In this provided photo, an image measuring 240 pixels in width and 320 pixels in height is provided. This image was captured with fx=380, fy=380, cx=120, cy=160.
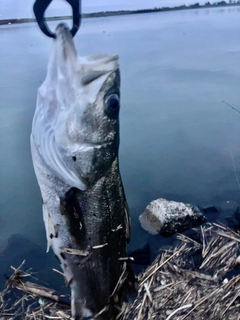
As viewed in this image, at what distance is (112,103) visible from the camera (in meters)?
2.01

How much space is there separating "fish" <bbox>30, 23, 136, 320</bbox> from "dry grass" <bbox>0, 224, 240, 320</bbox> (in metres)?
0.45

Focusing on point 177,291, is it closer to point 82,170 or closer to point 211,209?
point 211,209

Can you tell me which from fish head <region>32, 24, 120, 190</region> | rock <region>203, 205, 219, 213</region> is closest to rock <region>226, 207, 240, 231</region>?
rock <region>203, 205, 219, 213</region>

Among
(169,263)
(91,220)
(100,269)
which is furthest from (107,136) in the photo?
(169,263)

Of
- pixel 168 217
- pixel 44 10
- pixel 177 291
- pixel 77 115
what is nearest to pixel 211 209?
pixel 168 217

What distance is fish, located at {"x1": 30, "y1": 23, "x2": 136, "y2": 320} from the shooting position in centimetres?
192

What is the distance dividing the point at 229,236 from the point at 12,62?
20.3 feet

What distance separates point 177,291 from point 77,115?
1.93 metres

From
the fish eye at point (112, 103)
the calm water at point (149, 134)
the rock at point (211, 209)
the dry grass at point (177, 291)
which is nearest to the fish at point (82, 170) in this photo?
the fish eye at point (112, 103)

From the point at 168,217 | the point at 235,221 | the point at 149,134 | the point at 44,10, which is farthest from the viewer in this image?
→ the point at 149,134

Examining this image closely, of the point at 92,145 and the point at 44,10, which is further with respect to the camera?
the point at 92,145

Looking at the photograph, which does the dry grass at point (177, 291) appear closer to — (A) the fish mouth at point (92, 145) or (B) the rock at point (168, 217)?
(B) the rock at point (168, 217)

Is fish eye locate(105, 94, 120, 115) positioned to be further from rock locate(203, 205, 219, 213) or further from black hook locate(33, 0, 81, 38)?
rock locate(203, 205, 219, 213)

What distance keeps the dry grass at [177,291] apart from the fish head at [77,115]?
118cm
